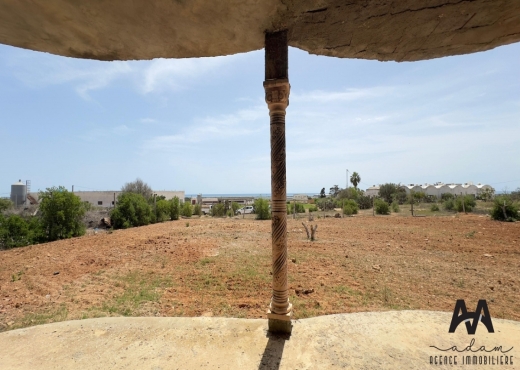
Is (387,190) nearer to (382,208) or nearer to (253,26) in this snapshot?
(382,208)

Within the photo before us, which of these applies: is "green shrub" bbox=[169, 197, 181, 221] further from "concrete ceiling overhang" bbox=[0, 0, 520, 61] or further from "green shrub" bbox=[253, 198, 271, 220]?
"concrete ceiling overhang" bbox=[0, 0, 520, 61]

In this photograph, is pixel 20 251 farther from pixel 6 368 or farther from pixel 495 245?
pixel 495 245

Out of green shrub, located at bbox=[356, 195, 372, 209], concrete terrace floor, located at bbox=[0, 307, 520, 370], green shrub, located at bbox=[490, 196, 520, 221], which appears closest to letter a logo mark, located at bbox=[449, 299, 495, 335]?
concrete terrace floor, located at bbox=[0, 307, 520, 370]

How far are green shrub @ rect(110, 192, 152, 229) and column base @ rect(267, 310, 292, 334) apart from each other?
1671 cm

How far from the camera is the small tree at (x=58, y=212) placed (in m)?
12.2

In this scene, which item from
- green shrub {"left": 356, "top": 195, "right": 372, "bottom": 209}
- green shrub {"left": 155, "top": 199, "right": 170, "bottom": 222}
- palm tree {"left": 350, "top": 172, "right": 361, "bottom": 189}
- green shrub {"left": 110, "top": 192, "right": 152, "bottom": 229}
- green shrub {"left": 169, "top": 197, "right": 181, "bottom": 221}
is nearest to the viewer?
green shrub {"left": 110, "top": 192, "right": 152, "bottom": 229}

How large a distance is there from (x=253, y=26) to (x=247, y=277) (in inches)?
201

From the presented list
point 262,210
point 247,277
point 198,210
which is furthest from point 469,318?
point 198,210

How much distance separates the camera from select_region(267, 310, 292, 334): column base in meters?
2.92

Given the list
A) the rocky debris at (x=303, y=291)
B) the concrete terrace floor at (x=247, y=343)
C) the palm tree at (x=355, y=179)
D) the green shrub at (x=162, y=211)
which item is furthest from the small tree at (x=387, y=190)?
the concrete terrace floor at (x=247, y=343)

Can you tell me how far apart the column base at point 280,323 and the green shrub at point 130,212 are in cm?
1671

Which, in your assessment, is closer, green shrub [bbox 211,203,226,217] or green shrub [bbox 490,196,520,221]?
green shrub [bbox 490,196,520,221]
